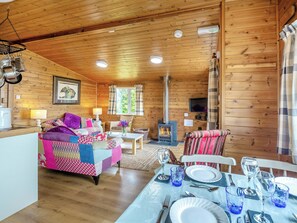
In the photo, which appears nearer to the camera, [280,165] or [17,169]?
[280,165]

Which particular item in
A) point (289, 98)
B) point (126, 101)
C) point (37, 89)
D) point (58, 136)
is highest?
point (37, 89)

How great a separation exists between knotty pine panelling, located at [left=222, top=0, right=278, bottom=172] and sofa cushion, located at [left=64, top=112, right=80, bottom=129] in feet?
16.0

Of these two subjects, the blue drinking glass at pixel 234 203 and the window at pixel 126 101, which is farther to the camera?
the window at pixel 126 101

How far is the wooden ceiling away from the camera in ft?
9.05

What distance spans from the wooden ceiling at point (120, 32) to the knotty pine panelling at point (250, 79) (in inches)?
21.2

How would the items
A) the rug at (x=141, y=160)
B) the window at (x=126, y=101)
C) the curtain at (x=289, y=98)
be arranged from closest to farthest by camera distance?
the curtain at (x=289, y=98) < the rug at (x=141, y=160) < the window at (x=126, y=101)

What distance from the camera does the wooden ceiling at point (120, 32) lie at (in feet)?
9.05

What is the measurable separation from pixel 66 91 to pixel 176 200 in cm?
599

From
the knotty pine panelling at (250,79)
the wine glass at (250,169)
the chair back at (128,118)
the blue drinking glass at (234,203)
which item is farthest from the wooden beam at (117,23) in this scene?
the chair back at (128,118)

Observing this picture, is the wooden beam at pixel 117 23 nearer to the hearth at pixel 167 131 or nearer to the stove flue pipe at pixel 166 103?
the stove flue pipe at pixel 166 103

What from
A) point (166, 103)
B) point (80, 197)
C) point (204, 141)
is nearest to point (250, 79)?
point (204, 141)

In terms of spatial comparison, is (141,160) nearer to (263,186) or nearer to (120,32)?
(120,32)

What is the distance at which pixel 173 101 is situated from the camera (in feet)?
20.4

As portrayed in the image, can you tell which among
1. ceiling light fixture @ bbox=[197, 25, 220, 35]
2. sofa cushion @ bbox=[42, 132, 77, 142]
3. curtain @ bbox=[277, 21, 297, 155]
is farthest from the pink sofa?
ceiling light fixture @ bbox=[197, 25, 220, 35]
